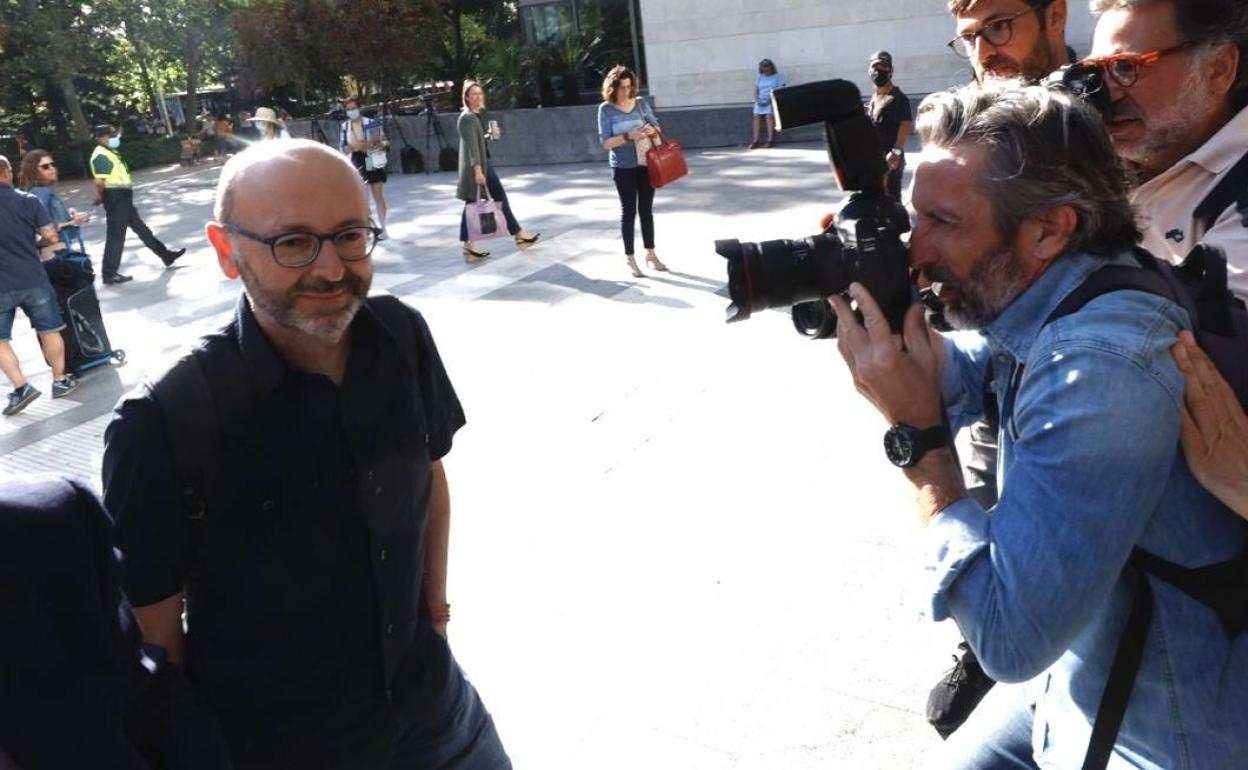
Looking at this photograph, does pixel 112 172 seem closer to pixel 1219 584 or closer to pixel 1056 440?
pixel 1056 440

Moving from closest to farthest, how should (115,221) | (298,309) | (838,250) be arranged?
(838,250) → (298,309) → (115,221)

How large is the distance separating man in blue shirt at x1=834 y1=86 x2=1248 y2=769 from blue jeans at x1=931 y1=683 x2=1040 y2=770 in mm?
114

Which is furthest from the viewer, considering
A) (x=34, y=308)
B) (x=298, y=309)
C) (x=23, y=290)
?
(x=34, y=308)

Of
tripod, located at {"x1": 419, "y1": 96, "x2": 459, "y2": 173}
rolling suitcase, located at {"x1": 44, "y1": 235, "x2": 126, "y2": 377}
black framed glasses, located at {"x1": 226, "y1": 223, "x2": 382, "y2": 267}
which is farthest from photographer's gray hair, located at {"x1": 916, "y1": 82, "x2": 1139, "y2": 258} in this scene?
tripod, located at {"x1": 419, "y1": 96, "x2": 459, "y2": 173}

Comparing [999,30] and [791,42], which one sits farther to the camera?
[791,42]

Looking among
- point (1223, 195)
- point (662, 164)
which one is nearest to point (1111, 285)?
point (1223, 195)

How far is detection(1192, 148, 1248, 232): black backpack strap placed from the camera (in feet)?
6.42

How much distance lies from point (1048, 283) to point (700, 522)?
290 centimetres

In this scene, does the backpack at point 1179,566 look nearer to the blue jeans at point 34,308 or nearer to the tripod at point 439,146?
the blue jeans at point 34,308

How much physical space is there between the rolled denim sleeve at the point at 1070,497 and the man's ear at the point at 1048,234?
0.19m

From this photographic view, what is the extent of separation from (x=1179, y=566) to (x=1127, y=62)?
1208mm

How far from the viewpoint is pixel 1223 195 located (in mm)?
1975

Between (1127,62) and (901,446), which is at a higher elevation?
(1127,62)

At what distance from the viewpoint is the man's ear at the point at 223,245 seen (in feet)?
6.55
